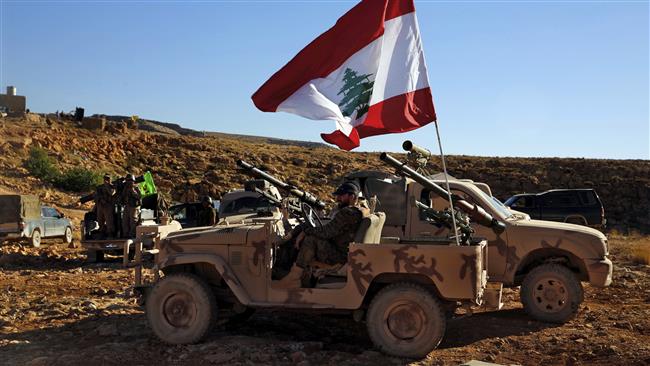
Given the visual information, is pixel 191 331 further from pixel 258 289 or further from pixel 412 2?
pixel 412 2

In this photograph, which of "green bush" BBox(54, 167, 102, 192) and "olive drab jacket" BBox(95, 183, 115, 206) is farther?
"green bush" BBox(54, 167, 102, 192)

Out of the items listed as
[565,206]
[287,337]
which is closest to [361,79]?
[287,337]

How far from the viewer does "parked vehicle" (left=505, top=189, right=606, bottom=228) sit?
22719 millimetres

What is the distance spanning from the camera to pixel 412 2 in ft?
25.8

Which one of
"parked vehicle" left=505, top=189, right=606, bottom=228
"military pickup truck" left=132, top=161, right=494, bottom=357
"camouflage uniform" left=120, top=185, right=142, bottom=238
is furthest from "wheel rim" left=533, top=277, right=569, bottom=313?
"parked vehicle" left=505, top=189, right=606, bottom=228

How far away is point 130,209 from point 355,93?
9.40 meters

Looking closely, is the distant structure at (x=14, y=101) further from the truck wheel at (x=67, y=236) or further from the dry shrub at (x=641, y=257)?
the dry shrub at (x=641, y=257)

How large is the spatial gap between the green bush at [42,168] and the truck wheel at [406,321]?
103 ft

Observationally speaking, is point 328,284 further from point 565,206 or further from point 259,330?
point 565,206

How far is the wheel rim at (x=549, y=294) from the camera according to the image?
9164mm

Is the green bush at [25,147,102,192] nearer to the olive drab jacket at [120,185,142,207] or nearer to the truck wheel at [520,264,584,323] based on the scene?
the olive drab jacket at [120,185,142,207]

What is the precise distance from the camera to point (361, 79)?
25.8ft

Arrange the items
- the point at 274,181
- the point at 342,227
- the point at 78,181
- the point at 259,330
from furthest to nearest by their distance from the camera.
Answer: the point at 78,181 < the point at 274,181 < the point at 259,330 < the point at 342,227

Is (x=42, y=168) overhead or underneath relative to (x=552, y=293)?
overhead
